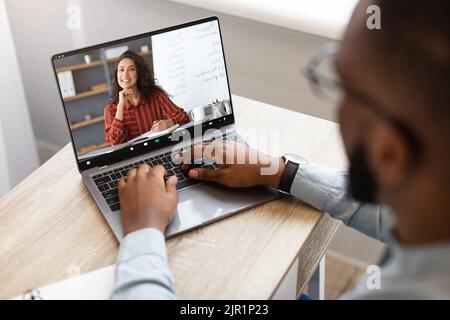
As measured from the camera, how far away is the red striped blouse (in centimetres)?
108

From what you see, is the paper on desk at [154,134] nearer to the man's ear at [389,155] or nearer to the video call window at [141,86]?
the video call window at [141,86]

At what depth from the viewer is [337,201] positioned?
1016mm

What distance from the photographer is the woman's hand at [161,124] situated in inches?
44.1

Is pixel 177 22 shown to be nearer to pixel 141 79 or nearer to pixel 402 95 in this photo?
pixel 141 79

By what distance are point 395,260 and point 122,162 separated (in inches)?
22.6

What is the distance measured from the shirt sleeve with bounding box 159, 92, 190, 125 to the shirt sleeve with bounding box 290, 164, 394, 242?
0.26 m

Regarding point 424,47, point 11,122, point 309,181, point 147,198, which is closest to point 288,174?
point 309,181

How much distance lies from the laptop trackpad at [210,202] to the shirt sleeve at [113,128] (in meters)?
0.16

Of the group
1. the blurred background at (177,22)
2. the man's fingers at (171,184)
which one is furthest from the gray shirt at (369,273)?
the blurred background at (177,22)

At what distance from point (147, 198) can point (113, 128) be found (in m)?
0.18

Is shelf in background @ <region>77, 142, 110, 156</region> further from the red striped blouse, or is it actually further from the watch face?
the watch face

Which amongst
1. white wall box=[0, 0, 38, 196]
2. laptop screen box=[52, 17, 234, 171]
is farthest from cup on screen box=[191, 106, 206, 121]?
white wall box=[0, 0, 38, 196]
